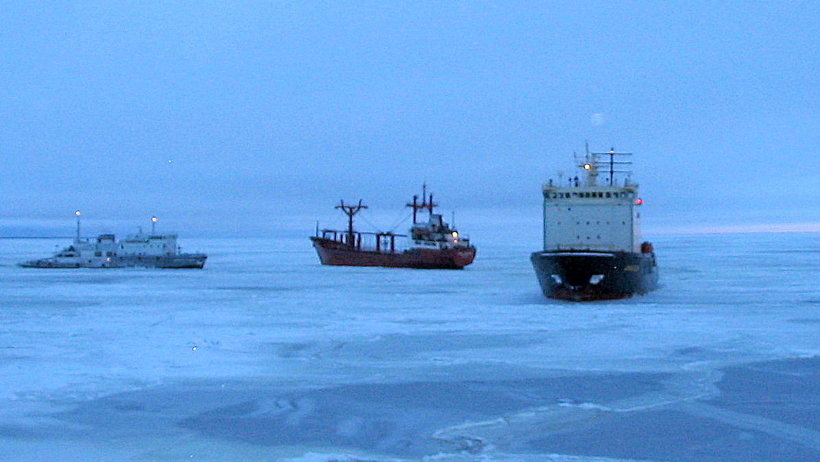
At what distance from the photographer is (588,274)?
76.6ft

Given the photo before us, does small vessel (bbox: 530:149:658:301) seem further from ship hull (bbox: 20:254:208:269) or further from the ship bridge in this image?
ship hull (bbox: 20:254:208:269)

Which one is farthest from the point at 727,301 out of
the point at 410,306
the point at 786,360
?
the point at 786,360

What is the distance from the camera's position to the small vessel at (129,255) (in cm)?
4934

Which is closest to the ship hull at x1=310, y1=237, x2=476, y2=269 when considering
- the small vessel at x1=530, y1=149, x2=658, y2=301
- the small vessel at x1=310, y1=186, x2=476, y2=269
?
the small vessel at x1=310, y1=186, x2=476, y2=269

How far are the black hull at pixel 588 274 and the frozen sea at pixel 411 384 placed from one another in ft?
10.0

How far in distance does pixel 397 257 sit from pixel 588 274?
28.0 metres

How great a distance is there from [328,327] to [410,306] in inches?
226

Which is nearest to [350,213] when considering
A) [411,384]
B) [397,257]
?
[397,257]

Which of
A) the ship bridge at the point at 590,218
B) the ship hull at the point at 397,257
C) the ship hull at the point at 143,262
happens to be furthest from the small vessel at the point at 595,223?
the ship hull at the point at 143,262

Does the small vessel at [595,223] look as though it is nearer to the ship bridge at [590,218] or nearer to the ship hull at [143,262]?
the ship bridge at [590,218]

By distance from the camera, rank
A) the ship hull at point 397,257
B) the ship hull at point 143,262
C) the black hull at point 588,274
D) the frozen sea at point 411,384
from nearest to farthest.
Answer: the frozen sea at point 411,384 → the black hull at point 588,274 → the ship hull at point 397,257 → the ship hull at point 143,262

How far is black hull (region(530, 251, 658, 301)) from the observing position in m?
23.3

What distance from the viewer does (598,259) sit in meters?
23.2

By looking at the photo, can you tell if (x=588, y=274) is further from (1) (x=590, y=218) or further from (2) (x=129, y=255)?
(2) (x=129, y=255)
